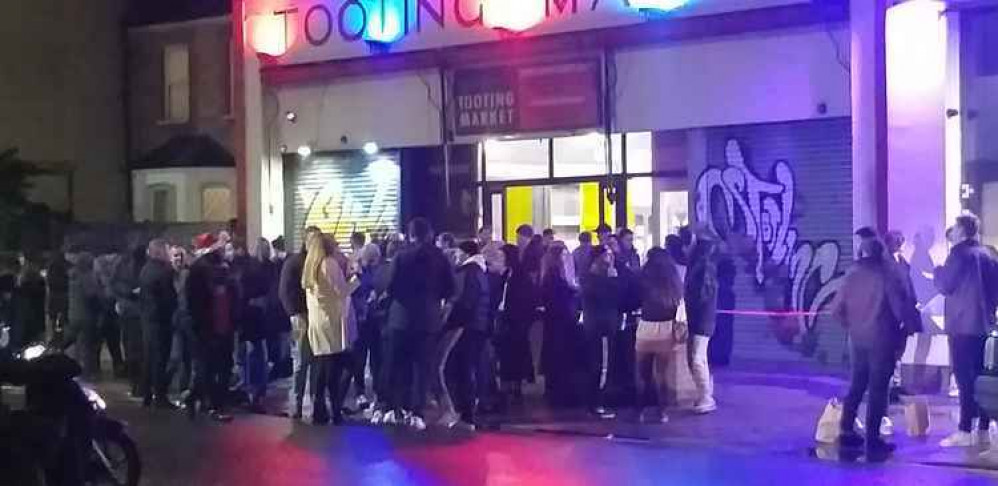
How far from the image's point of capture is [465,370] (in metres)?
14.0

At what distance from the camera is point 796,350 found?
17.9 meters

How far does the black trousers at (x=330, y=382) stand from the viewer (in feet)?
46.9

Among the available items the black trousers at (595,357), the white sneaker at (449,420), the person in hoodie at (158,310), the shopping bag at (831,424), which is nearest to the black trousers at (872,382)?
the shopping bag at (831,424)

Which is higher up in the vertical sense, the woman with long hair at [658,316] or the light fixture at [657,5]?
the light fixture at [657,5]

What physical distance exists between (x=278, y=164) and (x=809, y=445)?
12834mm

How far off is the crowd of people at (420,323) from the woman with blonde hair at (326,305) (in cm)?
2

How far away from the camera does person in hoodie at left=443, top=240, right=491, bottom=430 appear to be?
13.9 m

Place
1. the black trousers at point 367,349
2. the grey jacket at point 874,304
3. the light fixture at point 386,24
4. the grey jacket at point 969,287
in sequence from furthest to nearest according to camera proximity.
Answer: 1. the light fixture at point 386,24
2. the black trousers at point 367,349
3. the grey jacket at point 969,287
4. the grey jacket at point 874,304

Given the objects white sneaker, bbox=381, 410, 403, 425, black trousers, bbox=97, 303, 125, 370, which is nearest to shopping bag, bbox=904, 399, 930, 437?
white sneaker, bbox=381, 410, 403, 425

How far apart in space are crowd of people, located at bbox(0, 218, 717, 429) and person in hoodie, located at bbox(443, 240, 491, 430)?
0.05ft

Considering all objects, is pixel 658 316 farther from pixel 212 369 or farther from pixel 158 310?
pixel 158 310

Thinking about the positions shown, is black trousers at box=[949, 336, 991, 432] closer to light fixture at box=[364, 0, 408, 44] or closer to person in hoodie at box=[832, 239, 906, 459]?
person in hoodie at box=[832, 239, 906, 459]

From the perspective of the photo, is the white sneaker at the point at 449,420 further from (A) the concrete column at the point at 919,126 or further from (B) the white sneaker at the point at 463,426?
(A) the concrete column at the point at 919,126

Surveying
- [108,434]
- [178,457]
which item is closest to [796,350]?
[178,457]
